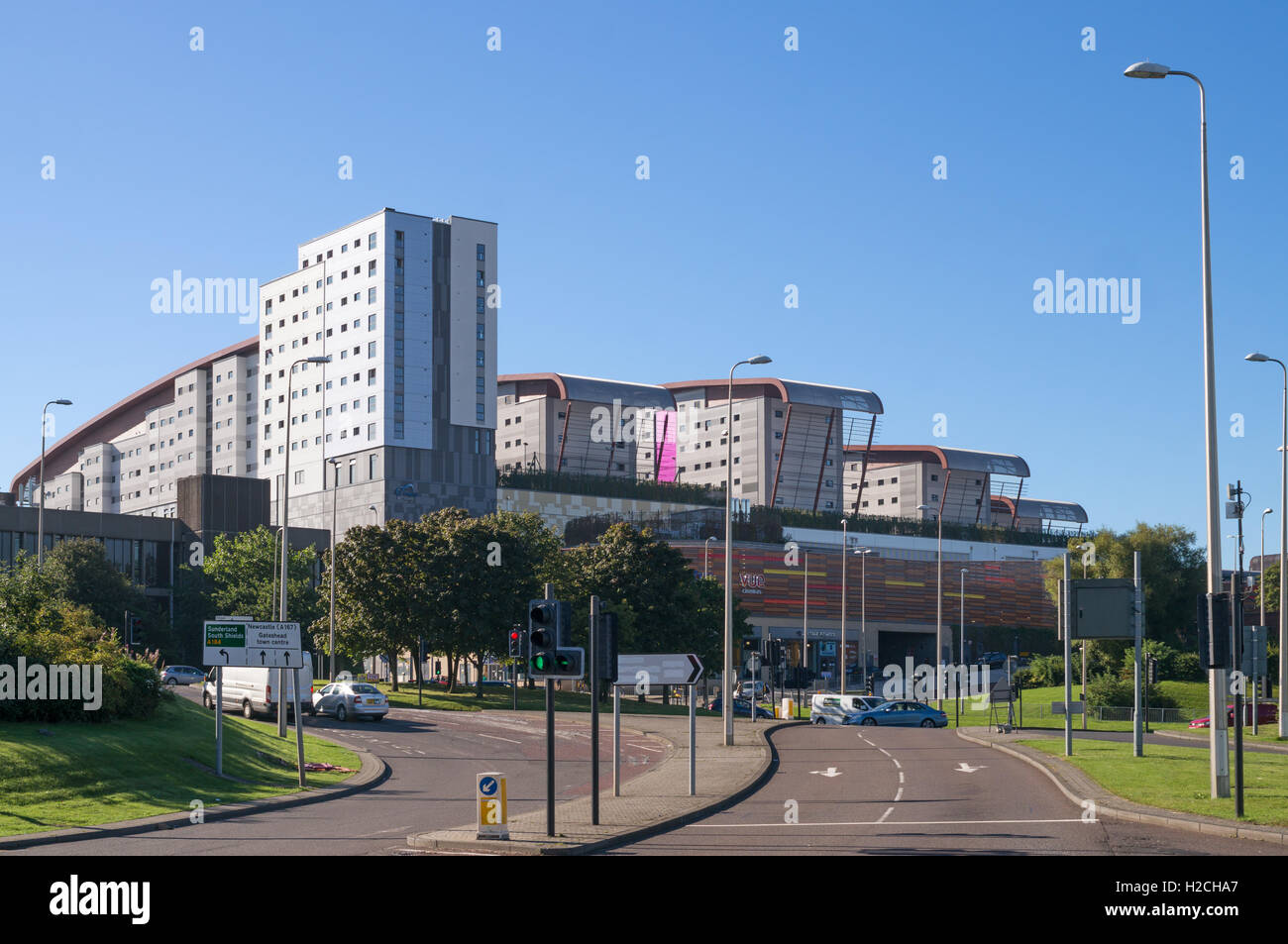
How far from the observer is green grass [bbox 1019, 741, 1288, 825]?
775 inches

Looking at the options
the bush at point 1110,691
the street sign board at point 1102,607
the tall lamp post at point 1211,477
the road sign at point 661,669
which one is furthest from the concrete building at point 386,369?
the tall lamp post at point 1211,477

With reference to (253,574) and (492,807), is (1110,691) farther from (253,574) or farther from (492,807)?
(253,574)

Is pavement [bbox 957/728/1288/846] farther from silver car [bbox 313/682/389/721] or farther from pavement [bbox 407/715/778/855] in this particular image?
silver car [bbox 313/682/389/721]

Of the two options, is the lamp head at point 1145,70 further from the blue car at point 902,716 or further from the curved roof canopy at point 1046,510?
the curved roof canopy at point 1046,510

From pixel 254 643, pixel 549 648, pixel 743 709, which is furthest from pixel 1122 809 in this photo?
pixel 743 709

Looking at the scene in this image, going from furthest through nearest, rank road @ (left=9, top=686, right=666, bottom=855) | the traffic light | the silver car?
1. the silver car
2. the traffic light
3. road @ (left=9, top=686, right=666, bottom=855)

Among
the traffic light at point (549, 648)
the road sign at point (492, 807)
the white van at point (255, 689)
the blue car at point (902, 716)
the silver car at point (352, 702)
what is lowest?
the blue car at point (902, 716)

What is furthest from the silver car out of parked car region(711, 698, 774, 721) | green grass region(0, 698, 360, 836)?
parked car region(711, 698, 774, 721)

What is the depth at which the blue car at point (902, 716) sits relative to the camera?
56.0 meters

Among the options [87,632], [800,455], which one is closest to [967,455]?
[800,455]

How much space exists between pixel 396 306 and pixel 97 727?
8568cm

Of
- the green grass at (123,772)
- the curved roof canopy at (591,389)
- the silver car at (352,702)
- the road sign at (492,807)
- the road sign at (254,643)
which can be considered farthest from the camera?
the curved roof canopy at (591,389)

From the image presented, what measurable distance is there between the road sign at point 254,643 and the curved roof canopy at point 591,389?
108965 millimetres

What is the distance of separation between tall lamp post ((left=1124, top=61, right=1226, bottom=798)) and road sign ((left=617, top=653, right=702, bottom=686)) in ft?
28.1
